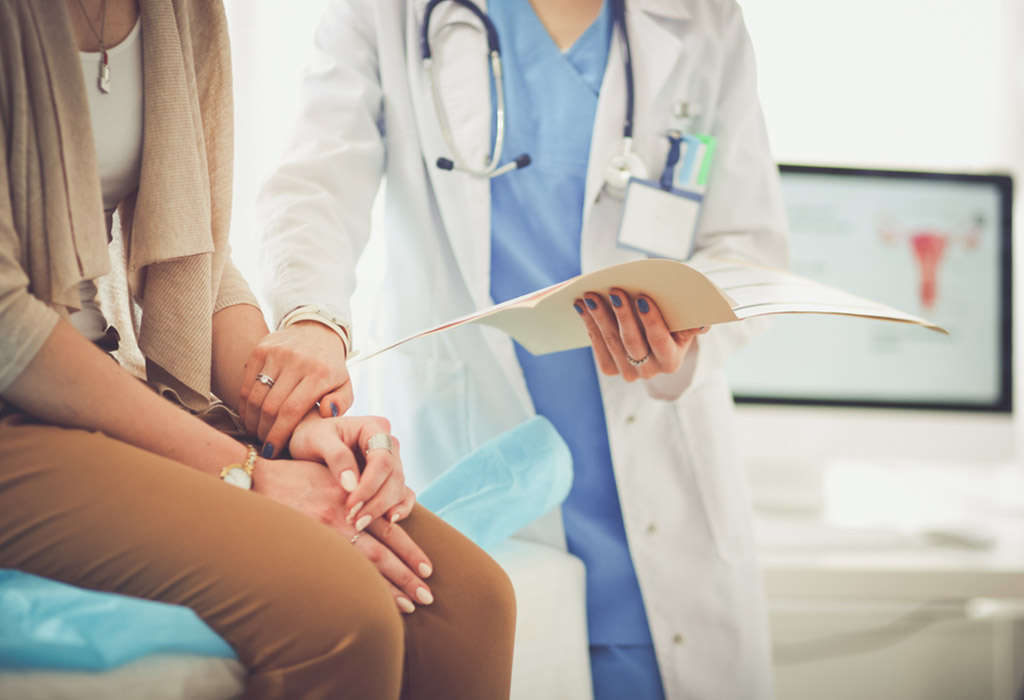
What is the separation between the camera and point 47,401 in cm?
48

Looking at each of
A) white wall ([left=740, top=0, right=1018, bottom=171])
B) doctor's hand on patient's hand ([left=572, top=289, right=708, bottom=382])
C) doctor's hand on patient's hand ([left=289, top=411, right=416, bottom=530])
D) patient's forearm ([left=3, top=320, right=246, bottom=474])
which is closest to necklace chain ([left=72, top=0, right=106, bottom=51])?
patient's forearm ([left=3, top=320, right=246, bottom=474])

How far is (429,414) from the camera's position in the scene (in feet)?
3.23

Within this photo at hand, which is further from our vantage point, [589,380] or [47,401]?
[589,380]

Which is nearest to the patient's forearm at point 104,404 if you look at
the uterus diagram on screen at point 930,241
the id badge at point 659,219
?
the id badge at point 659,219

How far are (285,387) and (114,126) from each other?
245 mm

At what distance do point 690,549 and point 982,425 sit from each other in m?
1.02

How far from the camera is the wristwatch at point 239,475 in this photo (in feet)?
1.69

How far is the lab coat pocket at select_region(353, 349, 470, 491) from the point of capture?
98 centimetres

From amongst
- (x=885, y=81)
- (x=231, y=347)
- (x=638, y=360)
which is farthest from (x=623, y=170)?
(x=885, y=81)

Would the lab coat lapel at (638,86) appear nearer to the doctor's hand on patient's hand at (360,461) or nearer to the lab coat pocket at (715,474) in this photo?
the lab coat pocket at (715,474)

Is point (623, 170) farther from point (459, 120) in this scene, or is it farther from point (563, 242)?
point (459, 120)

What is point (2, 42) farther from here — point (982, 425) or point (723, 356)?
point (982, 425)

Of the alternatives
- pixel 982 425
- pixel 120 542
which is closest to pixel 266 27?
pixel 120 542

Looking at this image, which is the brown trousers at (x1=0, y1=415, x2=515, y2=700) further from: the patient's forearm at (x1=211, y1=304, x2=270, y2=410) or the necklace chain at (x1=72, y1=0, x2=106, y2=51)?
the necklace chain at (x1=72, y1=0, x2=106, y2=51)
